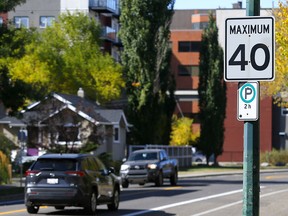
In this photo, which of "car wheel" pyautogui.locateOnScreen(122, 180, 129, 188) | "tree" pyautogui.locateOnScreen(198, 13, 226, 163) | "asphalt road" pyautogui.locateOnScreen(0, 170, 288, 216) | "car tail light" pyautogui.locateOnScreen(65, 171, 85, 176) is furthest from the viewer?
"tree" pyautogui.locateOnScreen(198, 13, 226, 163)

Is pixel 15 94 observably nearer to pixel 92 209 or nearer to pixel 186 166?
pixel 92 209

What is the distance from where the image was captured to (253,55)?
34.0 feet

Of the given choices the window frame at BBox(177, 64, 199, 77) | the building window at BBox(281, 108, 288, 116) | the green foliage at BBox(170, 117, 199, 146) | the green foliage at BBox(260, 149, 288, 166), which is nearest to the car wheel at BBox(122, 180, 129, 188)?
the green foliage at BBox(260, 149, 288, 166)

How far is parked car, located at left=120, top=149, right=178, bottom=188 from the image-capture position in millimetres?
40009

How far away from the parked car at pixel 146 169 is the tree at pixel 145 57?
73.3ft

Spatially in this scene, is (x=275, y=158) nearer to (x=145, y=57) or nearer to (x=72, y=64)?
(x=72, y=64)

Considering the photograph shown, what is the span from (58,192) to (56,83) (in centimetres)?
5240

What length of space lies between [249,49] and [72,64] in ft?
213

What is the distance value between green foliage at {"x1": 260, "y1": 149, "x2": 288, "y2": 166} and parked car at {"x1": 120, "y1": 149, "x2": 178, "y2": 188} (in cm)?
4295

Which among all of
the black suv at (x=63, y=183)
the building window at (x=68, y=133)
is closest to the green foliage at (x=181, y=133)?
the building window at (x=68, y=133)

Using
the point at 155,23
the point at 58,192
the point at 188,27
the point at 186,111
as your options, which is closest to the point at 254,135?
the point at 58,192

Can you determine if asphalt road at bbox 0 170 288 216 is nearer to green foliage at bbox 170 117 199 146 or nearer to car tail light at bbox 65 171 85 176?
car tail light at bbox 65 171 85 176

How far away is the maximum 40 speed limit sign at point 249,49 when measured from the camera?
33.8 feet

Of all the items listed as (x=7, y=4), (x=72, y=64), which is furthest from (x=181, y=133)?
(x=7, y=4)
